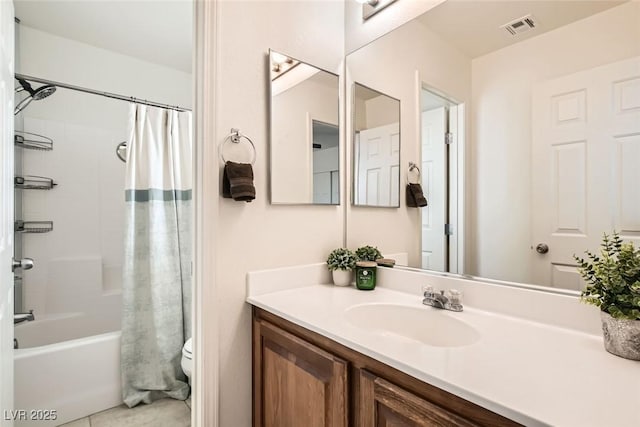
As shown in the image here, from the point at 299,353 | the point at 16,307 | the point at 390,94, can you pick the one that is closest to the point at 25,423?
the point at 16,307

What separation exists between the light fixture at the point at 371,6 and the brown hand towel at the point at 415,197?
0.87m

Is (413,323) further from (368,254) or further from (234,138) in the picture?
(234,138)

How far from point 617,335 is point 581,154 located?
52 centimetres

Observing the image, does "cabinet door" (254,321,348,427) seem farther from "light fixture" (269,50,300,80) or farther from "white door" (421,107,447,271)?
"light fixture" (269,50,300,80)

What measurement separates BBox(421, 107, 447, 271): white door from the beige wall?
53cm

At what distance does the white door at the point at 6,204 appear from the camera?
112cm

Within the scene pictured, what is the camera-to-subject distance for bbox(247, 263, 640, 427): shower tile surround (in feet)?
1.72

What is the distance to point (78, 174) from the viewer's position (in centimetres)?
238

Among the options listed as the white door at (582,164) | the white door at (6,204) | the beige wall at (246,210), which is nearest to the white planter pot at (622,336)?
the white door at (582,164)

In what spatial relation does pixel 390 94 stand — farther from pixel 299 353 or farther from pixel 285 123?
pixel 299 353

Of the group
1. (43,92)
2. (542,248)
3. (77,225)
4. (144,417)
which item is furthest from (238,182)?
(77,225)

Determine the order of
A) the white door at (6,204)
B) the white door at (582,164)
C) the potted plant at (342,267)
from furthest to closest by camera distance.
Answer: the potted plant at (342,267)
the white door at (6,204)
the white door at (582,164)

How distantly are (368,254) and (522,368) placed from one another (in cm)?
85

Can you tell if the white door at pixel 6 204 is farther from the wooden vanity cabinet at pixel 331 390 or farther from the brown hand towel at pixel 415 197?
the brown hand towel at pixel 415 197
